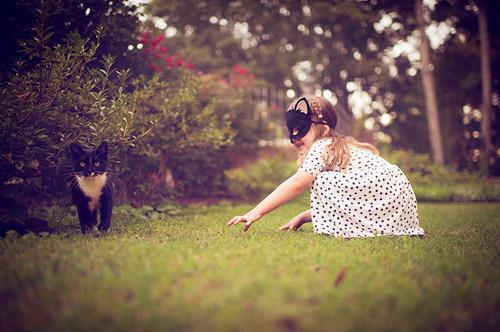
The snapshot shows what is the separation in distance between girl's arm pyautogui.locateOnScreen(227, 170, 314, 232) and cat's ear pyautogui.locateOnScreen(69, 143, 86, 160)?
1371mm

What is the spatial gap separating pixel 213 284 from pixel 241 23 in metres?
14.7

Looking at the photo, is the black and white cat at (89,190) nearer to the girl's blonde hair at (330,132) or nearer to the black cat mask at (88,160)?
the black cat mask at (88,160)

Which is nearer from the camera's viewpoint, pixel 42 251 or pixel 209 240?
pixel 42 251

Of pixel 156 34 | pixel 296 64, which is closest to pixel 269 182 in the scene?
pixel 156 34

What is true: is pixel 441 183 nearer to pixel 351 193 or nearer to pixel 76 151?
pixel 351 193

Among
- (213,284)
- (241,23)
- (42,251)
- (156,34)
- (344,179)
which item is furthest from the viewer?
(241,23)

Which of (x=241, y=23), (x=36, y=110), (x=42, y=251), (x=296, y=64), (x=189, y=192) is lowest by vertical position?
(x=189, y=192)

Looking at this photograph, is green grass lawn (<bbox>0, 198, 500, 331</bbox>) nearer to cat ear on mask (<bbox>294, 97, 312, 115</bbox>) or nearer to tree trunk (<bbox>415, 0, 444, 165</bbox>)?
cat ear on mask (<bbox>294, 97, 312, 115</bbox>)

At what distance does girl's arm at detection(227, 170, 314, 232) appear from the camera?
2838 millimetres

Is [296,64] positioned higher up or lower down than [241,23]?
lower down

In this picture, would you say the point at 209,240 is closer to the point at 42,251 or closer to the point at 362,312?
the point at 42,251

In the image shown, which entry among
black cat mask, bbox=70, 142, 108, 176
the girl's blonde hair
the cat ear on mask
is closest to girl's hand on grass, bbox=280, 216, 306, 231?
the girl's blonde hair

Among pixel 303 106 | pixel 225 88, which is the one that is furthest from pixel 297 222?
pixel 225 88

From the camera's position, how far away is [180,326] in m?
1.31
